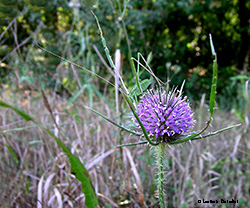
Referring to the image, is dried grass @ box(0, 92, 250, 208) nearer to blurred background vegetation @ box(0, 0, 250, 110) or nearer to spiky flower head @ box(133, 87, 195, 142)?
spiky flower head @ box(133, 87, 195, 142)

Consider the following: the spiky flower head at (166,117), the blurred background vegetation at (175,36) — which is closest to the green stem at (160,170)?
the spiky flower head at (166,117)

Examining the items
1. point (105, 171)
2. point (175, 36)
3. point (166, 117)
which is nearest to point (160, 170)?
point (166, 117)

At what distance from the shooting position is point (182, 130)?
78cm

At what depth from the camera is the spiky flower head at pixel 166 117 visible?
2.52 ft

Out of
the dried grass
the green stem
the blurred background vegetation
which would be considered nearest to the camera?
the green stem

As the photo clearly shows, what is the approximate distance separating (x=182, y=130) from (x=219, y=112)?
268 cm

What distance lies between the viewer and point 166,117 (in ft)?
2.56

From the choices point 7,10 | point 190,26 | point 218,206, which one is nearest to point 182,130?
point 218,206

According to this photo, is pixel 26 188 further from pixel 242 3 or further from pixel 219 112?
pixel 242 3

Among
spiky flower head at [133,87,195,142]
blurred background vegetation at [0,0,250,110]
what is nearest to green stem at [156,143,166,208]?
spiky flower head at [133,87,195,142]

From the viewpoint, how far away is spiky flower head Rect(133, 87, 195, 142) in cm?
77

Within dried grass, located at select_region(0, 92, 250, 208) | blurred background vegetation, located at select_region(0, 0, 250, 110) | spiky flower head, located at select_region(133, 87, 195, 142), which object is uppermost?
blurred background vegetation, located at select_region(0, 0, 250, 110)

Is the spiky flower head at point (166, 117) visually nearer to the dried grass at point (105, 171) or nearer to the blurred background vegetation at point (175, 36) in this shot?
the dried grass at point (105, 171)

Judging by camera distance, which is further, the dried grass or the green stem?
the dried grass
